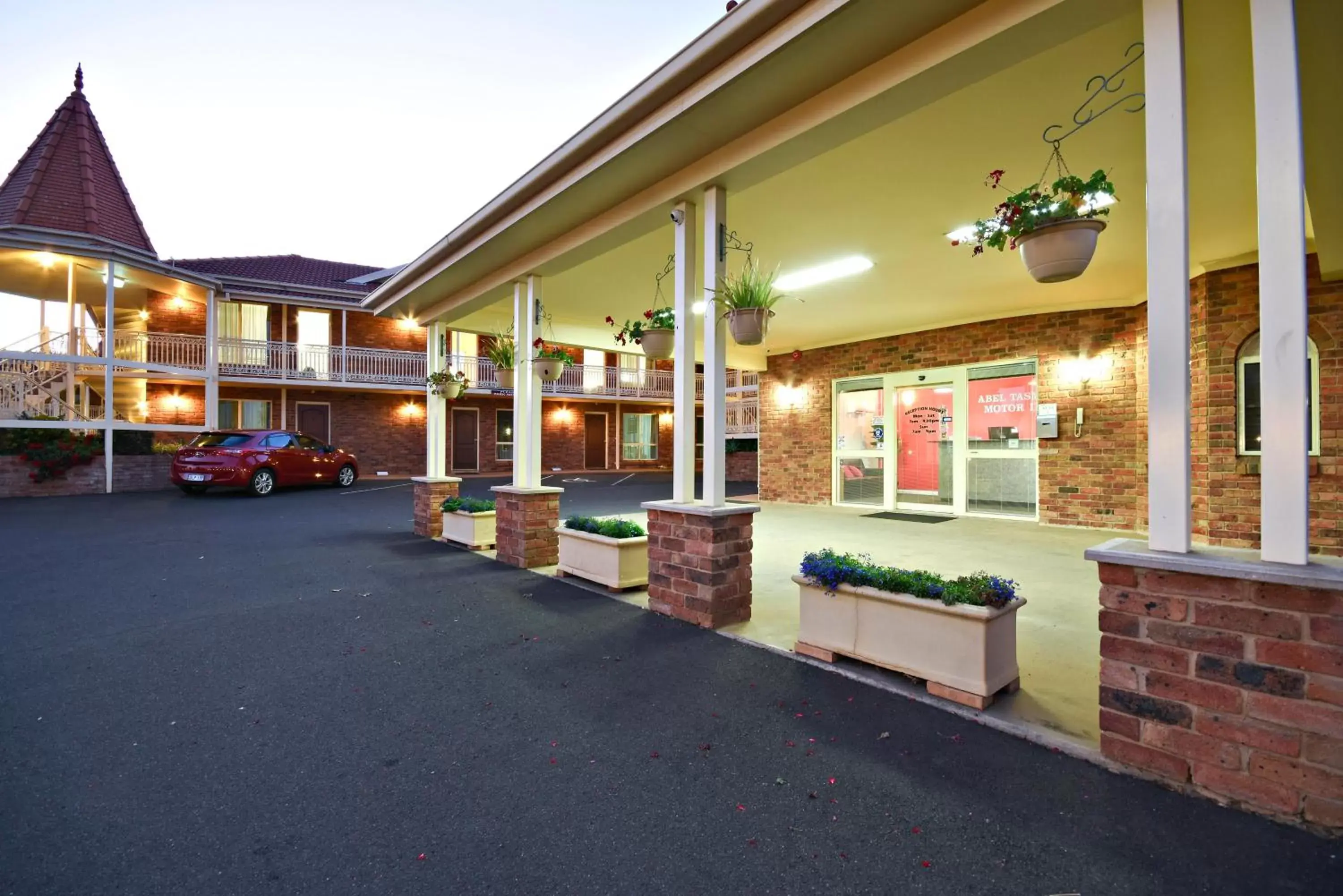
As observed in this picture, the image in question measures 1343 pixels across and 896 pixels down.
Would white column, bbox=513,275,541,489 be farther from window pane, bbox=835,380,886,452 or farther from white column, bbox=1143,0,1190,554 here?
window pane, bbox=835,380,886,452

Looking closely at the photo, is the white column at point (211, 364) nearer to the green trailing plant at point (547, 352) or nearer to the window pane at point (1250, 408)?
the green trailing plant at point (547, 352)

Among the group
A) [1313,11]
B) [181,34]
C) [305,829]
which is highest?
[181,34]

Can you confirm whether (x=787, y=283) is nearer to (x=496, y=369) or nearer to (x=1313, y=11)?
(x=496, y=369)

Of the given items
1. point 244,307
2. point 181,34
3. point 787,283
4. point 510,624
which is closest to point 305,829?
point 510,624

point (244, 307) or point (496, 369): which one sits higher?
point (244, 307)

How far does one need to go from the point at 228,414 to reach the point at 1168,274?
20.7m

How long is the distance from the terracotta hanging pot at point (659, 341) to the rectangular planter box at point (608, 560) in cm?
152

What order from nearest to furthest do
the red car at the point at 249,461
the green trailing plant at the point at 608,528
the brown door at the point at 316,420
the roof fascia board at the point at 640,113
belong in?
the roof fascia board at the point at 640,113 < the green trailing plant at the point at 608,528 < the red car at the point at 249,461 < the brown door at the point at 316,420

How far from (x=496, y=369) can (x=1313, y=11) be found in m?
6.34

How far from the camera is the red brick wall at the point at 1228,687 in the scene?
1.76m

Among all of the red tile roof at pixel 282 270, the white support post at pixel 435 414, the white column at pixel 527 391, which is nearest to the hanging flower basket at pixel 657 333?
the white column at pixel 527 391

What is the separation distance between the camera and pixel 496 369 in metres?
6.75

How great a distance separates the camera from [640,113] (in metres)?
3.52

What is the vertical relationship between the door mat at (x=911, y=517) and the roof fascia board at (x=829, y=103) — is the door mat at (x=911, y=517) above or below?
below
